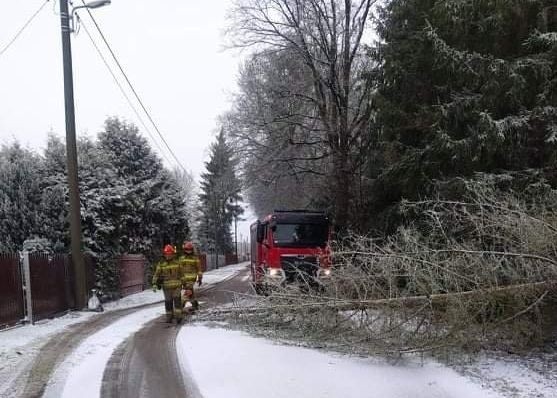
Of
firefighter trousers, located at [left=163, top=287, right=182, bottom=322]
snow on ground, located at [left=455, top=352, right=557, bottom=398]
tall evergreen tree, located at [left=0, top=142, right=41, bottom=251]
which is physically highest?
tall evergreen tree, located at [left=0, top=142, right=41, bottom=251]

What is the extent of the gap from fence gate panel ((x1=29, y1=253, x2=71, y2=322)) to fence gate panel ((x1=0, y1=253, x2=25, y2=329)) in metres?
0.40

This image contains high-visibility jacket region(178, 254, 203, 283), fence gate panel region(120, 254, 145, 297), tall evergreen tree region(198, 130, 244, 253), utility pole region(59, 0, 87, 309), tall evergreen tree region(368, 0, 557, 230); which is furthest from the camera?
tall evergreen tree region(198, 130, 244, 253)

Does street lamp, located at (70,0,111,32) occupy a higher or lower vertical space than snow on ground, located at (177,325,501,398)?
higher

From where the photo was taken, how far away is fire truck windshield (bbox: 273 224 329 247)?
16188mm

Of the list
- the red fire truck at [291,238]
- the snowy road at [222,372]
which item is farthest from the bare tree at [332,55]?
the snowy road at [222,372]

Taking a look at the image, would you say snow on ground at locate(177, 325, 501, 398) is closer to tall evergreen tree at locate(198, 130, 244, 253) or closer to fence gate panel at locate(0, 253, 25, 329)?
fence gate panel at locate(0, 253, 25, 329)

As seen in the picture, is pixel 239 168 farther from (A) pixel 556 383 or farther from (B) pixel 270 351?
(A) pixel 556 383

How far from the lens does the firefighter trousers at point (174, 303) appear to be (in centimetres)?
1158

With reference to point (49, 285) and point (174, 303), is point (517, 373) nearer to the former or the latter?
point (174, 303)

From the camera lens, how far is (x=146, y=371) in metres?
7.43

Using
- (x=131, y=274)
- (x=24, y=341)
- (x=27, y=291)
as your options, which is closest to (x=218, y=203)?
(x=131, y=274)

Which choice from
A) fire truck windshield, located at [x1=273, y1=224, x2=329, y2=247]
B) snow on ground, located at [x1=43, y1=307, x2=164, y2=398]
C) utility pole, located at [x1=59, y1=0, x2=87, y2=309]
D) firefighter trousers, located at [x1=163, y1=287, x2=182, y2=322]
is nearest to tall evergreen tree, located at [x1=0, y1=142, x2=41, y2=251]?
utility pole, located at [x1=59, y1=0, x2=87, y2=309]

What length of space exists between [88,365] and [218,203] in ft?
144

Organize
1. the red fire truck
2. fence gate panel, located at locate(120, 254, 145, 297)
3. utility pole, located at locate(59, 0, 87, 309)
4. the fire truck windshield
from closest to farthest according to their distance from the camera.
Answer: utility pole, located at locate(59, 0, 87, 309) → the red fire truck → the fire truck windshield → fence gate panel, located at locate(120, 254, 145, 297)
